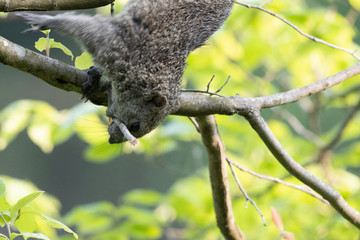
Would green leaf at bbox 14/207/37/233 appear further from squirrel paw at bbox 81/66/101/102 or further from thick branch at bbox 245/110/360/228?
thick branch at bbox 245/110/360/228

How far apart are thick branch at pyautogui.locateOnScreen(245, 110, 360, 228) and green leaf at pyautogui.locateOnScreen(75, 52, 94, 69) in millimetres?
646

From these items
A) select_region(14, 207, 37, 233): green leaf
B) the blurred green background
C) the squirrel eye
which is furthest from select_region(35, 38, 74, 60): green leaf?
select_region(14, 207, 37, 233): green leaf

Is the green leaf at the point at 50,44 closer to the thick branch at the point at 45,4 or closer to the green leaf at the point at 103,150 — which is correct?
the thick branch at the point at 45,4

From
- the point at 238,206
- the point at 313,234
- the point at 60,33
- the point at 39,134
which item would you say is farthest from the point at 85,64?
the point at 313,234

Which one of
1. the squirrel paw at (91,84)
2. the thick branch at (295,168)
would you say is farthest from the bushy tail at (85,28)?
the thick branch at (295,168)

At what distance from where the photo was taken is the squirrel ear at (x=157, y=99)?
204 centimetres

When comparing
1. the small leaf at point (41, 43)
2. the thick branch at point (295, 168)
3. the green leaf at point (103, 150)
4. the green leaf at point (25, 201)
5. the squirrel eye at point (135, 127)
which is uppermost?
the thick branch at point (295, 168)

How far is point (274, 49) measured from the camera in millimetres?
3861

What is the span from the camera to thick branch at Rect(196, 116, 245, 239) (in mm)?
2049

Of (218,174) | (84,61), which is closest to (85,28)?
(84,61)

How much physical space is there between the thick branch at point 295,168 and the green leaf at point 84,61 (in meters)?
0.65

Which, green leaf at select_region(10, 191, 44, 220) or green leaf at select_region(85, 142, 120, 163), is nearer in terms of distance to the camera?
green leaf at select_region(10, 191, 44, 220)

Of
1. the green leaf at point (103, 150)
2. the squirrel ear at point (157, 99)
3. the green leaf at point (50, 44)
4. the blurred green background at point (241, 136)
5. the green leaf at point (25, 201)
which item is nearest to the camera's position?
the green leaf at point (25, 201)

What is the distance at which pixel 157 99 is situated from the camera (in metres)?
2.09
